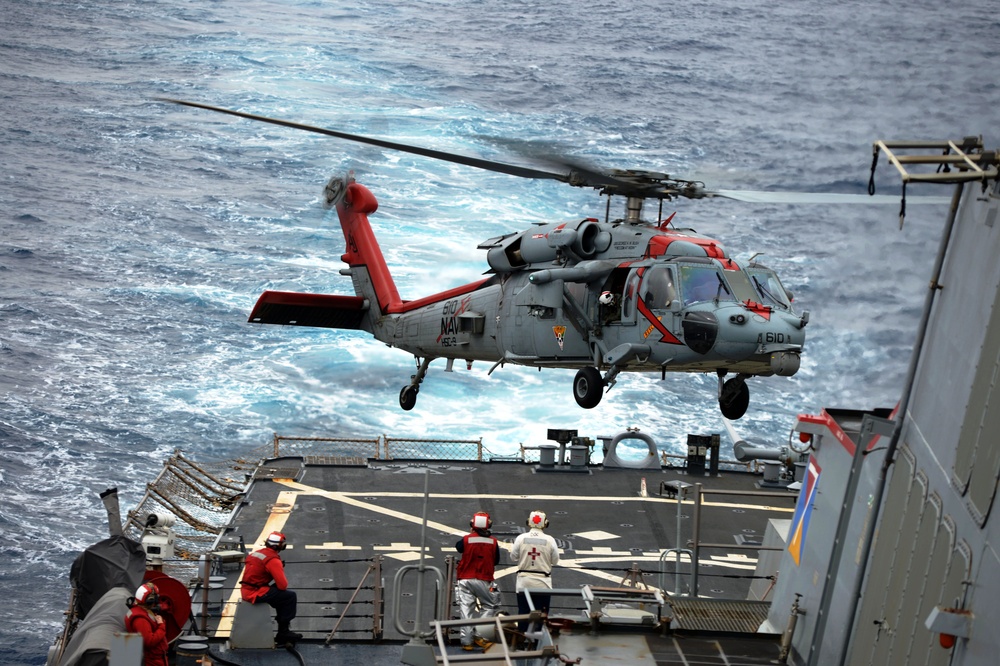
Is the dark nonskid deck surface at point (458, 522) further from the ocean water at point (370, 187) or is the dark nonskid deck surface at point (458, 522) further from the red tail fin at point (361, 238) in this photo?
the ocean water at point (370, 187)

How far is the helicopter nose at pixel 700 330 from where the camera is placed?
709 inches

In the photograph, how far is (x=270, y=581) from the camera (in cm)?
1429

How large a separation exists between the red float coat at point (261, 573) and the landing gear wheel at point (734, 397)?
313 inches

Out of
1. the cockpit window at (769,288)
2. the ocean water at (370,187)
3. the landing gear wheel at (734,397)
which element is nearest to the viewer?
the cockpit window at (769,288)

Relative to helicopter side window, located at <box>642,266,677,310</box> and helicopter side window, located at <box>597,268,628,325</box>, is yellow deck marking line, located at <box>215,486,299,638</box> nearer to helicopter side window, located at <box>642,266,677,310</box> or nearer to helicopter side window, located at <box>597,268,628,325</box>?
helicopter side window, located at <box>597,268,628,325</box>

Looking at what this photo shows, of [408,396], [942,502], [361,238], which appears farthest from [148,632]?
[361,238]

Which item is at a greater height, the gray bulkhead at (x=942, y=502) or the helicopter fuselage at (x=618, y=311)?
the gray bulkhead at (x=942, y=502)

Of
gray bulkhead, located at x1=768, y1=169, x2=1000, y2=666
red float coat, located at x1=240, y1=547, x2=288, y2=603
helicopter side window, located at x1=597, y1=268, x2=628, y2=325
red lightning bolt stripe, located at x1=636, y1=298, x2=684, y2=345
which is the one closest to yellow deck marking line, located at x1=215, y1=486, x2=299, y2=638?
red float coat, located at x1=240, y1=547, x2=288, y2=603

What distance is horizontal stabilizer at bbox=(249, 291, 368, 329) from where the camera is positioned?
82.9 ft

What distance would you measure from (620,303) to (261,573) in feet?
25.1

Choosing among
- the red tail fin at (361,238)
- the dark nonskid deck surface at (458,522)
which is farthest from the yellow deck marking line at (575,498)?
the red tail fin at (361,238)

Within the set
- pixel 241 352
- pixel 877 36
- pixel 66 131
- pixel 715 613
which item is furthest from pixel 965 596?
pixel 877 36

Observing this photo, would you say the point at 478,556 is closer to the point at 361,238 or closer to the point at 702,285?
the point at 702,285

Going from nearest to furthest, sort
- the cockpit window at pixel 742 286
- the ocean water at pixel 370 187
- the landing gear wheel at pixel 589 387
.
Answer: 1. the cockpit window at pixel 742 286
2. the landing gear wheel at pixel 589 387
3. the ocean water at pixel 370 187
